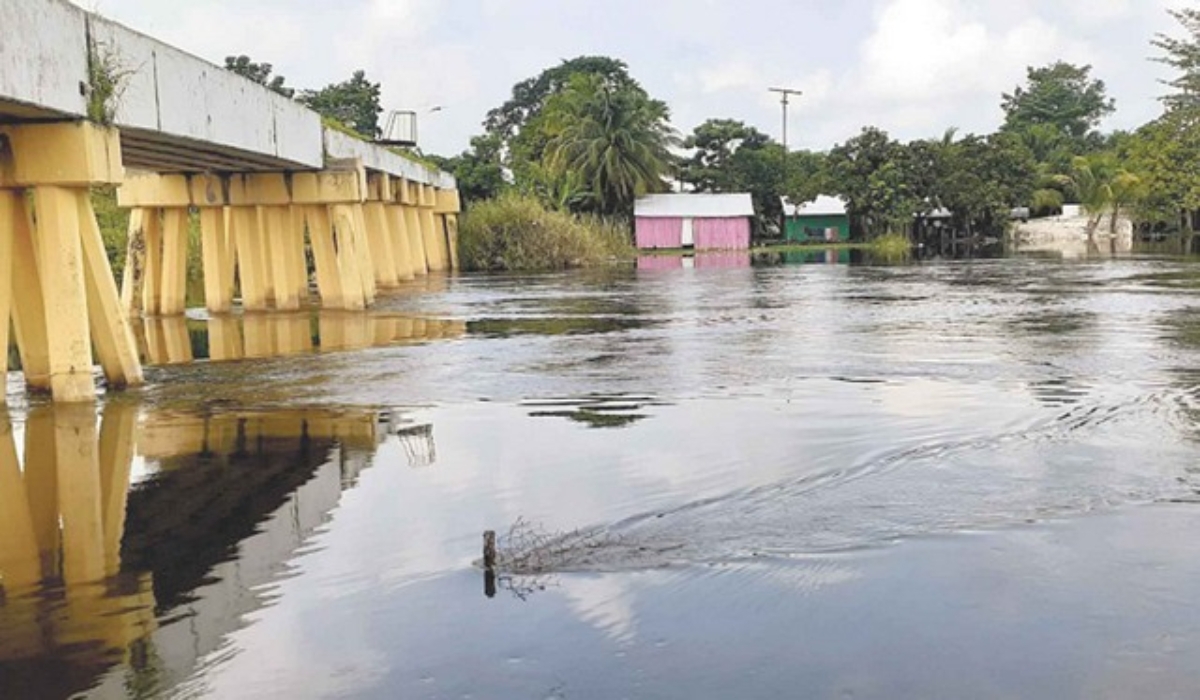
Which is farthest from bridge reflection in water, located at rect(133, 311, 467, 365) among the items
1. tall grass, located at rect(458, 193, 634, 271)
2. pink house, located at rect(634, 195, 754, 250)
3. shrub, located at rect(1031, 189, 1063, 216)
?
shrub, located at rect(1031, 189, 1063, 216)

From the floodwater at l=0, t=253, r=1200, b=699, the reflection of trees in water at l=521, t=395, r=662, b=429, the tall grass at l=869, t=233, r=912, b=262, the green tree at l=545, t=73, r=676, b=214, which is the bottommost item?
the floodwater at l=0, t=253, r=1200, b=699

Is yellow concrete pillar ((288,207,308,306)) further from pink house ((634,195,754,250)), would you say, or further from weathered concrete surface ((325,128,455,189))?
pink house ((634,195,754,250))

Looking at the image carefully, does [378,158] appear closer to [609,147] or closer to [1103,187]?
[609,147]

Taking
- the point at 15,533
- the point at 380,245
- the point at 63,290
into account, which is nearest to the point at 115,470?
the point at 15,533

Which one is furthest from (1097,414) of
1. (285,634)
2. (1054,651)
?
(285,634)

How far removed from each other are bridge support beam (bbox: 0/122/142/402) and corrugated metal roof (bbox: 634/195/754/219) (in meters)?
56.4

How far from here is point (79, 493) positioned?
8586 millimetres

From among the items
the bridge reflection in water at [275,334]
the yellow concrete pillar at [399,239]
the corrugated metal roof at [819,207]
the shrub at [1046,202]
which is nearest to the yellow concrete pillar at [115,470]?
the bridge reflection in water at [275,334]

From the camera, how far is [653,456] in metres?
9.12

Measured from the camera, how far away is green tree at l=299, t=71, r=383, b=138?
8112 cm

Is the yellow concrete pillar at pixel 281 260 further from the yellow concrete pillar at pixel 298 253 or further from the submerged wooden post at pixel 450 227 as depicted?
the submerged wooden post at pixel 450 227

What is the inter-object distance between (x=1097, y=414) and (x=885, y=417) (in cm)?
174

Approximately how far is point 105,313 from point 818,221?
66.3m

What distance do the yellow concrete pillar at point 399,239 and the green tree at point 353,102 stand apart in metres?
41.0
